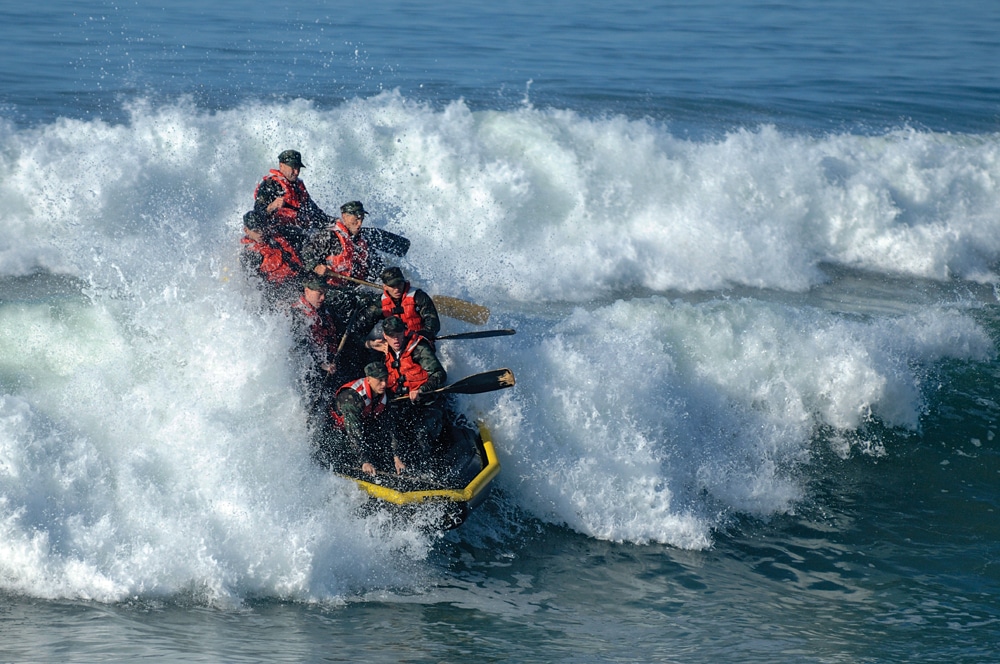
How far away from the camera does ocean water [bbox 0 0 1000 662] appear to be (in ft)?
25.2

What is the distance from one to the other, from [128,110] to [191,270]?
29.0ft

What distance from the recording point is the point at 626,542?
9.17 m

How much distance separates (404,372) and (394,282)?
0.98 m

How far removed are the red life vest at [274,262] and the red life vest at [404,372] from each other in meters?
2.14

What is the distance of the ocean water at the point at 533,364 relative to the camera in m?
7.68

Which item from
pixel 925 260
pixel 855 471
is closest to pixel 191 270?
pixel 855 471

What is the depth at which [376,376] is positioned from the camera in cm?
841

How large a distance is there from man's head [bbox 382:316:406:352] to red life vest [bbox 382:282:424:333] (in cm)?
84

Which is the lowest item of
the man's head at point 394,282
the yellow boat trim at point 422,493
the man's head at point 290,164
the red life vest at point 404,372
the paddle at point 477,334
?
the yellow boat trim at point 422,493

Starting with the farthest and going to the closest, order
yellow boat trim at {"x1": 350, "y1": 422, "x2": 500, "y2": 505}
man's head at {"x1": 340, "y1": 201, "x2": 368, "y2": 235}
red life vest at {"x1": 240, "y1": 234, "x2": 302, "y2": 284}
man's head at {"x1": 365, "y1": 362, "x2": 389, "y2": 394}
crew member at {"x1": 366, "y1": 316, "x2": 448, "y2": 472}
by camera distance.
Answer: red life vest at {"x1": 240, "y1": 234, "x2": 302, "y2": 284} < man's head at {"x1": 340, "y1": 201, "x2": 368, "y2": 235} < crew member at {"x1": 366, "y1": 316, "x2": 448, "y2": 472} < man's head at {"x1": 365, "y1": 362, "x2": 389, "y2": 394} < yellow boat trim at {"x1": 350, "y1": 422, "x2": 500, "y2": 505}

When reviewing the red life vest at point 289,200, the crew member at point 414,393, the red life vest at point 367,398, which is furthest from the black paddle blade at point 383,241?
the red life vest at point 367,398

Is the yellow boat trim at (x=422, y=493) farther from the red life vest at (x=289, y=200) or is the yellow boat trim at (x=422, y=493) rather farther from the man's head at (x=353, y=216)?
the red life vest at (x=289, y=200)

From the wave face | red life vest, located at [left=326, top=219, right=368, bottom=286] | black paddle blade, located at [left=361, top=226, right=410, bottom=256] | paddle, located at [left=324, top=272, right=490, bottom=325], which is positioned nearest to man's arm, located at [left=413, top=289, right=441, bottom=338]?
the wave face

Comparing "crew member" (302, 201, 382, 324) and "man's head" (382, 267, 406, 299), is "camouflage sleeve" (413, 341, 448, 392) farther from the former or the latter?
"crew member" (302, 201, 382, 324)
